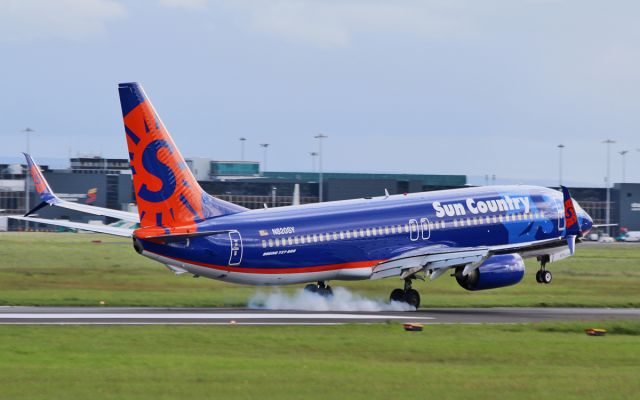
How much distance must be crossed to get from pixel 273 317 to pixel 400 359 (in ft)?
42.3

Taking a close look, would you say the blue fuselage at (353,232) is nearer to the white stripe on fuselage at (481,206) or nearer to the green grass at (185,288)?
the white stripe on fuselage at (481,206)

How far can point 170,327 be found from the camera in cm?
3828

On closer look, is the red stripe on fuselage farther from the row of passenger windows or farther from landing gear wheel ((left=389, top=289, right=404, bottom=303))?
landing gear wheel ((left=389, top=289, right=404, bottom=303))

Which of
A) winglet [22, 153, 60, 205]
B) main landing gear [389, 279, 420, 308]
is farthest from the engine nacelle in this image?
winglet [22, 153, 60, 205]

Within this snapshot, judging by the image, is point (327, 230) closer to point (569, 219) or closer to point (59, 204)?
point (569, 219)

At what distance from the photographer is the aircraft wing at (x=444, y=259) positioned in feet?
158

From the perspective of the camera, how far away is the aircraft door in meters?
45.8

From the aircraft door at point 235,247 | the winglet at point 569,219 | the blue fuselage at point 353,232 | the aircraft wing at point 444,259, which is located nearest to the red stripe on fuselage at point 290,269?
the blue fuselage at point 353,232

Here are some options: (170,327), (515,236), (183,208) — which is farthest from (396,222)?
(170,327)

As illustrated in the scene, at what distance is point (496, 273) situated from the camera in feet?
160

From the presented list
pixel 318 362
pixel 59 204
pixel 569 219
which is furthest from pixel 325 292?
pixel 318 362

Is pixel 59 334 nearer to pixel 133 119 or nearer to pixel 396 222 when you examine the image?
pixel 133 119

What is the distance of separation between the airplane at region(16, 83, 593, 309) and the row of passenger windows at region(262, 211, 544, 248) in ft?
0.14

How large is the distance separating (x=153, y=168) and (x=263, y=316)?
6821mm
